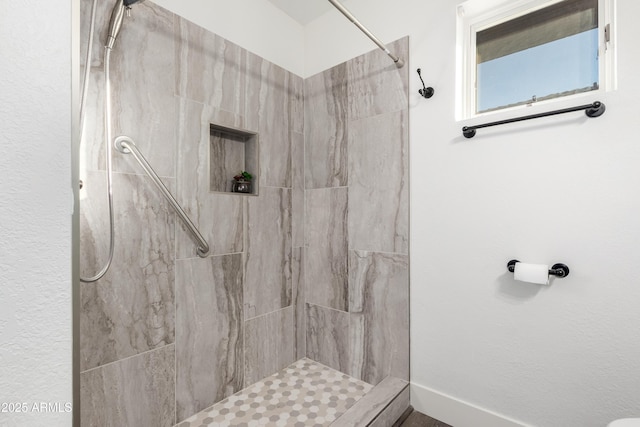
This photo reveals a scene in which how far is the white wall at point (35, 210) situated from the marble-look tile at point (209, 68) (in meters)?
1.04

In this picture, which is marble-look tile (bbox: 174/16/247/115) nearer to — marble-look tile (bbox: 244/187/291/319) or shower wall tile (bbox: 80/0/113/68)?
shower wall tile (bbox: 80/0/113/68)

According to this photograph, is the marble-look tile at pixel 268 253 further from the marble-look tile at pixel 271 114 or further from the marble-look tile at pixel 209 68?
the marble-look tile at pixel 209 68

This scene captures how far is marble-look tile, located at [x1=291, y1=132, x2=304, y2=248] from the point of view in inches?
79.7

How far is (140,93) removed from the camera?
1312 millimetres

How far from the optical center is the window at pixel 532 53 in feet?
4.08

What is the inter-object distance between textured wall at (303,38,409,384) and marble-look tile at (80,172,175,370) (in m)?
0.93

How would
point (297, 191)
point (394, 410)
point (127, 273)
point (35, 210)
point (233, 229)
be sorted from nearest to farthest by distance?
1. point (35, 210)
2. point (127, 273)
3. point (394, 410)
4. point (233, 229)
5. point (297, 191)

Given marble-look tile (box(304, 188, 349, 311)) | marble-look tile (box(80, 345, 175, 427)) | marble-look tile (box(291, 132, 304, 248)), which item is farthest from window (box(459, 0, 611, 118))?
Result: marble-look tile (box(80, 345, 175, 427))

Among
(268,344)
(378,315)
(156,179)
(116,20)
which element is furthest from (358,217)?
(116,20)

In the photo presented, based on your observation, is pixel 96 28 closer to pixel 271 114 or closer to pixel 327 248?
pixel 271 114

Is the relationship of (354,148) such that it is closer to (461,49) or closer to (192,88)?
(461,49)

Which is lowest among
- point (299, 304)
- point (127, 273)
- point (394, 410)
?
point (394, 410)

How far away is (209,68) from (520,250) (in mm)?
1764

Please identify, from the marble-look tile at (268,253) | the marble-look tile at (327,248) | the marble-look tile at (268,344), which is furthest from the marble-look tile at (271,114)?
the marble-look tile at (268,344)
